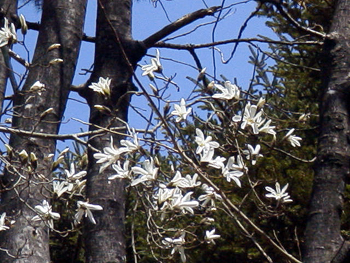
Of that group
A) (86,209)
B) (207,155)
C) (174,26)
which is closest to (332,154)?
(207,155)

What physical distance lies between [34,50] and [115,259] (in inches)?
59.4

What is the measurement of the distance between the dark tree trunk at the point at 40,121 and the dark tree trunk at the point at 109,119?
6.9 inches

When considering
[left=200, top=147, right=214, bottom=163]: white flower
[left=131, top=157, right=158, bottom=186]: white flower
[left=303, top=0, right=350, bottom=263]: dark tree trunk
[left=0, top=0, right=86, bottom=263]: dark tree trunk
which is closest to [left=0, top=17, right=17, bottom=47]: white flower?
[left=0, top=0, right=86, bottom=263]: dark tree trunk

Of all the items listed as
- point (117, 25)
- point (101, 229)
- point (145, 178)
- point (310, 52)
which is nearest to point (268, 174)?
point (310, 52)

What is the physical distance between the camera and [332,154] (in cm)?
246

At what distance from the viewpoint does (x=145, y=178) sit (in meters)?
2.75

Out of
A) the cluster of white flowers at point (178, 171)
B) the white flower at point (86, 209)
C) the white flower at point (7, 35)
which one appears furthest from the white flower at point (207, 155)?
the white flower at point (7, 35)

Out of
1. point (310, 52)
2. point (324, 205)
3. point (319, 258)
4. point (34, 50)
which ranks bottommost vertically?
point (319, 258)

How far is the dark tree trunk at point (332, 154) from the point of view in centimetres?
229

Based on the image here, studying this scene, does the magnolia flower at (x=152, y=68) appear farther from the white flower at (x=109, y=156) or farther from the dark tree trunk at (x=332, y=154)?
the dark tree trunk at (x=332, y=154)

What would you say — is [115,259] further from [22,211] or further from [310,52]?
[310,52]

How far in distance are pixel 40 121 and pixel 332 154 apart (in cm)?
157

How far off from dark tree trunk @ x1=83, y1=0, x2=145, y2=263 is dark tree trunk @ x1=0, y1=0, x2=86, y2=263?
6.9 inches

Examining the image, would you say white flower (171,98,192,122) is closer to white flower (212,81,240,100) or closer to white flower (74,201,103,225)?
white flower (212,81,240,100)
